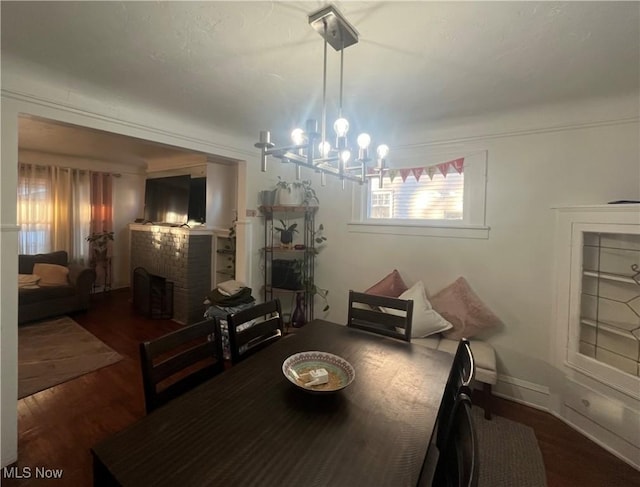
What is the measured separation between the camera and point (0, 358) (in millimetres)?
1619

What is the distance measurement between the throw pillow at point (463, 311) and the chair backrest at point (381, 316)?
67cm

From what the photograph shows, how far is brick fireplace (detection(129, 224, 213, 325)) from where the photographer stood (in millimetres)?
3840

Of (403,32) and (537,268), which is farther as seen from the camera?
(537,268)

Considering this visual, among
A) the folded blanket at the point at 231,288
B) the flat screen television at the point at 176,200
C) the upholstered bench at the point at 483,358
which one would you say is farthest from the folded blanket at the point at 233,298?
the upholstered bench at the point at 483,358

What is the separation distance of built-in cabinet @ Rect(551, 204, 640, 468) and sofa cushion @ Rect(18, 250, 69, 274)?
6.30 meters

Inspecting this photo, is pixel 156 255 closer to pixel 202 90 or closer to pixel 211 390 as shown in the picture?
pixel 202 90

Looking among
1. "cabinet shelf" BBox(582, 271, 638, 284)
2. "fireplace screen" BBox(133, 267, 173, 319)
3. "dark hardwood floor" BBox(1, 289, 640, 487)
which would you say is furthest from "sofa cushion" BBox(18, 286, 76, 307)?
"cabinet shelf" BBox(582, 271, 638, 284)

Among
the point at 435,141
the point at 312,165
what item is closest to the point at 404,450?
the point at 312,165

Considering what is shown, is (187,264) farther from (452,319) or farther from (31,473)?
(452,319)

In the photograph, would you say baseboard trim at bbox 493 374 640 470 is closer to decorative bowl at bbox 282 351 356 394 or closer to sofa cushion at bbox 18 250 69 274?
decorative bowl at bbox 282 351 356 394

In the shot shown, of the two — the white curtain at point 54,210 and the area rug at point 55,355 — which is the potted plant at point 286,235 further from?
the white curtain at point 54,210

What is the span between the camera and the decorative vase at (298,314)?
10.8ft

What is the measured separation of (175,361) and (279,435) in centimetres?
65

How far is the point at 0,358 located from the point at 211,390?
4.65ft
